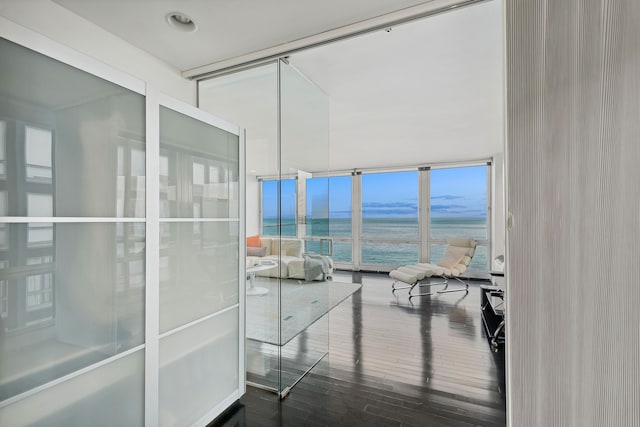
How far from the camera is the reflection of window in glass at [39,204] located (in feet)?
3.59

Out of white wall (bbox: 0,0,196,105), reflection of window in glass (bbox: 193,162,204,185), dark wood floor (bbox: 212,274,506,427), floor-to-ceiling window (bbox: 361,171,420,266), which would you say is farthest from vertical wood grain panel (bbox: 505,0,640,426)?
floor-to-ceiling window (bbox: 361,171,420,266)

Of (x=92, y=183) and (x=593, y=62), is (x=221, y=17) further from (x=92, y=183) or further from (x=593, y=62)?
(x=593, y=62)

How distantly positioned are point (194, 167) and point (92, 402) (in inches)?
48.7

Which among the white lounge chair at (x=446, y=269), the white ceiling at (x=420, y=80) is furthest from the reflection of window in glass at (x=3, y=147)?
the white lounge chair at (x=446, y=269)

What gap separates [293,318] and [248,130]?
1478 millimetres

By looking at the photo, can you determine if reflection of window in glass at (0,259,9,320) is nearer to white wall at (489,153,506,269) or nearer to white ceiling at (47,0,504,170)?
white ceiling at (47,0,504,170)

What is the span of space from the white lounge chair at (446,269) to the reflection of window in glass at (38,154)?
4.78 m

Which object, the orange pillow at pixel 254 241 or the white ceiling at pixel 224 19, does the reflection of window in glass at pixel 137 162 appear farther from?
the orange pillow at pixel 254 241

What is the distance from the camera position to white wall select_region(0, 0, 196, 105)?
142 cm

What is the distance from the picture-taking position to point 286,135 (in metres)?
2.31

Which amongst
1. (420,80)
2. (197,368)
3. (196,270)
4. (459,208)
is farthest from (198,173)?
(459,208)

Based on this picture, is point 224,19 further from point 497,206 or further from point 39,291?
point 497,206

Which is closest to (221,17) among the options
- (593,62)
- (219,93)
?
(219,93)

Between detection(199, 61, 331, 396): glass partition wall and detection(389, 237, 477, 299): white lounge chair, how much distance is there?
10.4ft
